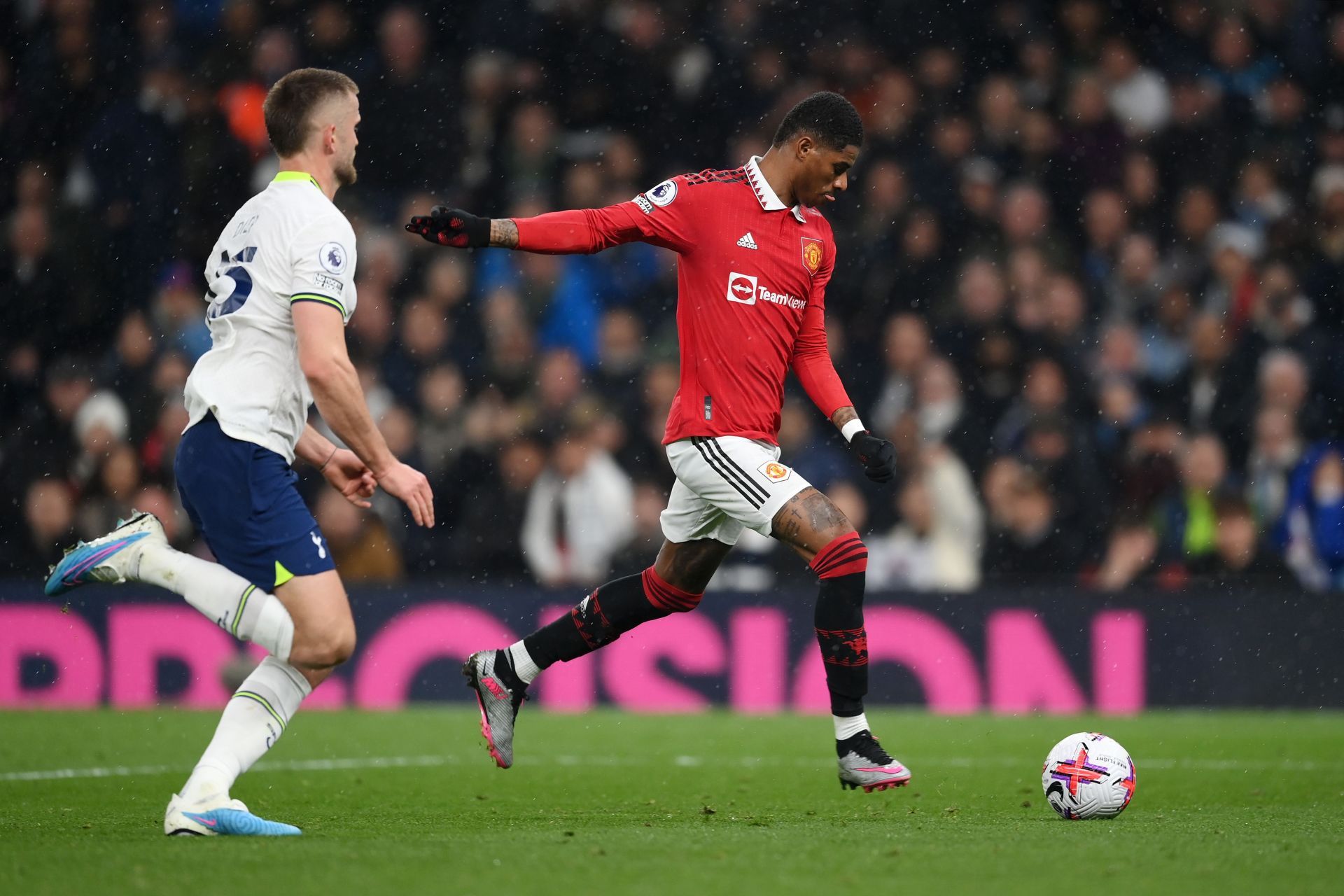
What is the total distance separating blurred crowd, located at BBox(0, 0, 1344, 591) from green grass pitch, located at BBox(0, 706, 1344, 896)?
58.3 inches

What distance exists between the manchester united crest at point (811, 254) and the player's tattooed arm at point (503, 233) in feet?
3.82

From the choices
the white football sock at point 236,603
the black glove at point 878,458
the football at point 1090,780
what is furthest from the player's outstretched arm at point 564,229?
the football at point 1090,780

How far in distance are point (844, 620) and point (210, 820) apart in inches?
88.5

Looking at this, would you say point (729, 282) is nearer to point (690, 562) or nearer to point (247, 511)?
point (690, 562)

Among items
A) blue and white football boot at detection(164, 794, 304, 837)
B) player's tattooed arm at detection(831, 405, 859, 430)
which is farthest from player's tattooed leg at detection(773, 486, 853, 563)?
blue and white football boot at detection(164, 794, 304, 837)

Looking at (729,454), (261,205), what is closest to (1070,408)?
(729,454)

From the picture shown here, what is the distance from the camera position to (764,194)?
6.34 m

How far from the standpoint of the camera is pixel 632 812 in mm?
6277

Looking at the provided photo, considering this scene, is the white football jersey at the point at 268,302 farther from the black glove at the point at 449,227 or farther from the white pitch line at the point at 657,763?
the white pitch line at the point at 657,763

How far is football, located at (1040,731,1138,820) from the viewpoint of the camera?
584 cm

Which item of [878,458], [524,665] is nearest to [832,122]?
[878,458]

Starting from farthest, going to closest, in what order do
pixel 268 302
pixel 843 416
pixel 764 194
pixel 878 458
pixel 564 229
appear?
pixel 843 416 < pixel 764 194 < pixel 878 458 < pixel 564 229 < pixel 268 302

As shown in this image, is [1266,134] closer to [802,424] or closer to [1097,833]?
[802,424]

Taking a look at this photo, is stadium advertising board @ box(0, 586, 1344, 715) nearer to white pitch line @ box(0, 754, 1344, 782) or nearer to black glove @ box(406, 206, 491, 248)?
white pitch line @ box(0, 754, 1344, 782)
